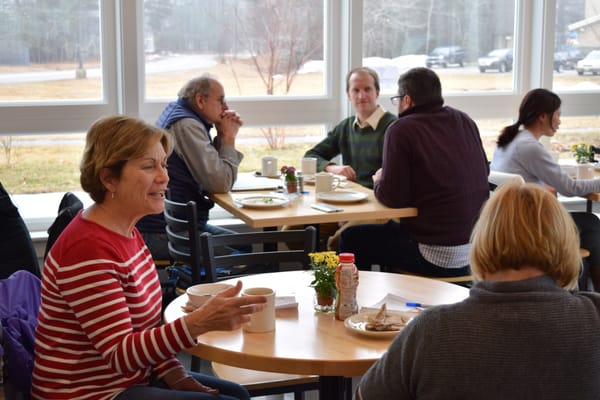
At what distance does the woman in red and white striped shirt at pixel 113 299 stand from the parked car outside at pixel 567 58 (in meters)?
4.32

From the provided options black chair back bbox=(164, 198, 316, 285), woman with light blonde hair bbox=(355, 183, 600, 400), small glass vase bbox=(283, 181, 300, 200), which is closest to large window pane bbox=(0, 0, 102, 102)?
small glass vase bbox=(283, 181, 300, 200)

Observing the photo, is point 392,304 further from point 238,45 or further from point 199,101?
point 238,45

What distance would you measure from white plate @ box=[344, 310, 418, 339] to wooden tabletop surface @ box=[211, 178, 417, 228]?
1.46 meters

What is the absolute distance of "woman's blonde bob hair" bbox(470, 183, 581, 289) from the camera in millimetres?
1589

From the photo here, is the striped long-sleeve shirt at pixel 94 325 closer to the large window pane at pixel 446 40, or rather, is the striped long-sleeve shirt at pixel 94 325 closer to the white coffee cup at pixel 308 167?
the white coffee cup at pixel 308 167

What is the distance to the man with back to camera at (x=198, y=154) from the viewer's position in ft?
13.5

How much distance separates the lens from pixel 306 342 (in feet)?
6.76

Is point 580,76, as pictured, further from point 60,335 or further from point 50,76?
point 60,335

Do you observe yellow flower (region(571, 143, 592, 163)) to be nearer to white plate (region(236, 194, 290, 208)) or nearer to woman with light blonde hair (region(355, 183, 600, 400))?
white plate (region(236, 194, 290, 208))

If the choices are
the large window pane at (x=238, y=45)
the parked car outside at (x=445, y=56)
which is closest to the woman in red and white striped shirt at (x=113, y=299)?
the large window pane at (x=238, y=45)

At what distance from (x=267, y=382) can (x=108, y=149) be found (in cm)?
87

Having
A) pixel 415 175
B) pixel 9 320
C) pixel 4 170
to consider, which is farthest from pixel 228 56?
pixel 9 320

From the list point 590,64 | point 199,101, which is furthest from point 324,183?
point 590,64

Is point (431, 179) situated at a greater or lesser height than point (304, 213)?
greater
